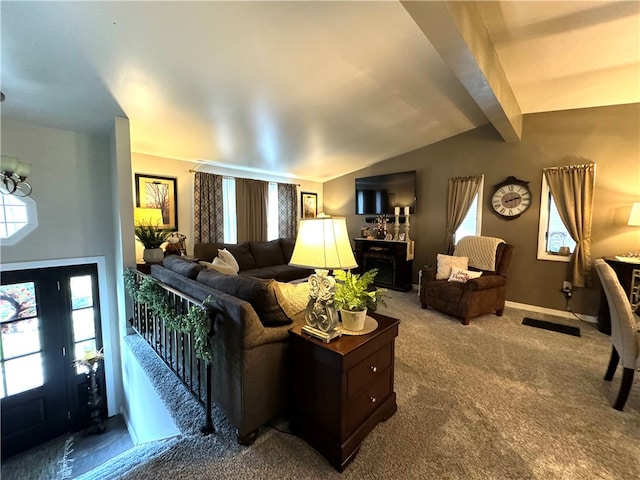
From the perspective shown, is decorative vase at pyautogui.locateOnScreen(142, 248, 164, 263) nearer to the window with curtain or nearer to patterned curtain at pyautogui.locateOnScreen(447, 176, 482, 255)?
the window with curtain

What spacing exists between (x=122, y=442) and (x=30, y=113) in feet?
11.9

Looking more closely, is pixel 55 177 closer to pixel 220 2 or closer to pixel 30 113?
pixel 30 113

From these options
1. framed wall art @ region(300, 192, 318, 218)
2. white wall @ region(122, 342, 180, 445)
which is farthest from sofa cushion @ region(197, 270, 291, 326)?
framed wall art @ region(300, 192, 318, 218)

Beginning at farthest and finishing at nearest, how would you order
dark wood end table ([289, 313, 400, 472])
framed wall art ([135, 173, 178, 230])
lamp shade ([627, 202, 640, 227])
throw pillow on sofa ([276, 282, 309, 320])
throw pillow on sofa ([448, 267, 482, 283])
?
1. framed wall art ([135, 173, 178, 230])
2. throw pillow on sofa ([448, 267, 482, 283])
3. lamp shade ([627, 202, 640, 227])
4. throw pillow on sofa ([276, 282, 309, 320])
5. dark wood end table ([289, 313, 400, 472])

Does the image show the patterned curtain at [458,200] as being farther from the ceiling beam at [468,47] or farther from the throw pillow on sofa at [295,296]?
the throw pillow on sofa at [295,296]

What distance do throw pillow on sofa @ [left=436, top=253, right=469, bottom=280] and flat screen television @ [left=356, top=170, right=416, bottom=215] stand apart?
1.35 metres

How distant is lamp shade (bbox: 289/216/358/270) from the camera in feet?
5.23

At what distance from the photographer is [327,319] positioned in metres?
1.55

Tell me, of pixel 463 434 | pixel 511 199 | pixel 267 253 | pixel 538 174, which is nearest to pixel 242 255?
pixel 267 253

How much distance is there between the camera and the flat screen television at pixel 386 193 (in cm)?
510

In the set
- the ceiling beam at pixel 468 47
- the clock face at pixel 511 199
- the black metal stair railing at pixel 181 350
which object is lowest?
the black metal stair railing at pixel 181 350

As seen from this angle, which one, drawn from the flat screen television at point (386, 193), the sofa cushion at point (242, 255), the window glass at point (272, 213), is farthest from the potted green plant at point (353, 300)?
the window glass at point (272, 213)

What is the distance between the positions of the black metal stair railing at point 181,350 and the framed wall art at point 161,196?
155 centimetres

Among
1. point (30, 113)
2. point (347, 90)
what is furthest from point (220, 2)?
point (30, 113)
